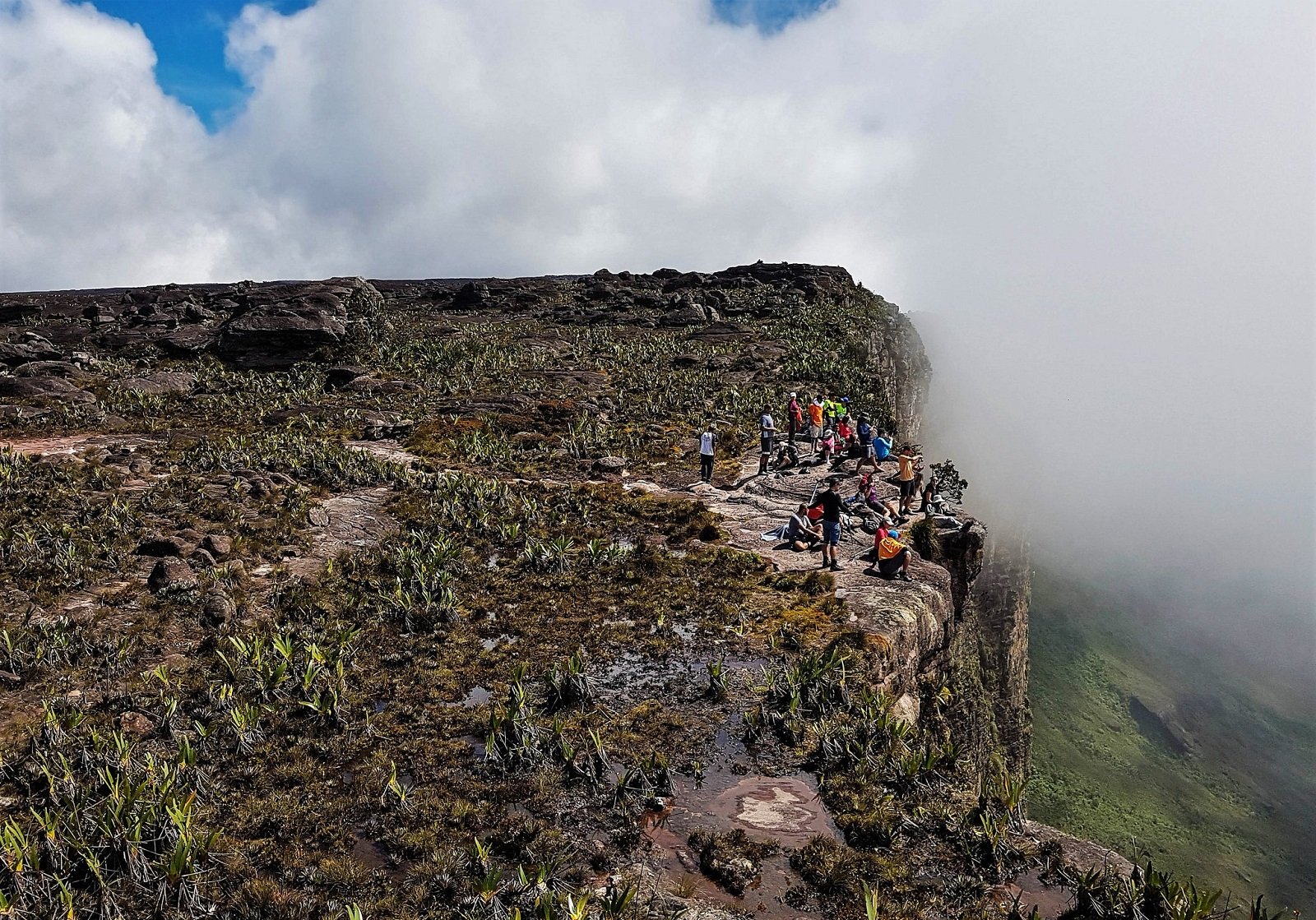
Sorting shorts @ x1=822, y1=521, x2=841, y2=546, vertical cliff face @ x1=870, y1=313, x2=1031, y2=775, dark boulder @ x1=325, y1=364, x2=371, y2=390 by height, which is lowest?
vertical cliff face @ x1=870, y1=313, x2=1031, y2=775

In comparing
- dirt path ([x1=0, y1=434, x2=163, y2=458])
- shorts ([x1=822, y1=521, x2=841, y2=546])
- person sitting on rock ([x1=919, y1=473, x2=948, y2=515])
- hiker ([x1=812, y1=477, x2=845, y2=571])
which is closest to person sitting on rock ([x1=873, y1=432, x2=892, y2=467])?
person sitting on rock ([x1=919, y1=473, x2=948, y2=515])

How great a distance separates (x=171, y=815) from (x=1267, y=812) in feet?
246

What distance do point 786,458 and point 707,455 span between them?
3.15 metres

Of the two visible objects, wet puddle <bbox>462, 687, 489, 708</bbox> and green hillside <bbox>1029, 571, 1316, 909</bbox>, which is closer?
wet puddle <bbox>462, 687, 489, 708</bbox>

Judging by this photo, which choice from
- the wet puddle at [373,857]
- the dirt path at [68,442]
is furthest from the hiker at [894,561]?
the dirt path at [68,442]

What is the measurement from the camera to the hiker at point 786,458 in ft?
83.5

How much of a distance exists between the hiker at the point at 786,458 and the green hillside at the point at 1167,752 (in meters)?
28.0

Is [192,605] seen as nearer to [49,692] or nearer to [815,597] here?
[49,692]

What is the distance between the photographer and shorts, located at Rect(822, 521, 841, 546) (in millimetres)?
16406

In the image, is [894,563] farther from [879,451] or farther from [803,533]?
[879,451]

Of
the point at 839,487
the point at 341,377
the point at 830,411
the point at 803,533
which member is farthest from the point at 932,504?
the point at 341,377

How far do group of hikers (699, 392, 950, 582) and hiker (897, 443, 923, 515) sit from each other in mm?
25

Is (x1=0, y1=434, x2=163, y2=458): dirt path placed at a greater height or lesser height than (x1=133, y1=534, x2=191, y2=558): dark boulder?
greater

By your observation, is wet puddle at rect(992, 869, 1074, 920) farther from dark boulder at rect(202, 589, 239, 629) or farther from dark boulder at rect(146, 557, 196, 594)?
dark boulder at rect(146, 557, 196, 594)
